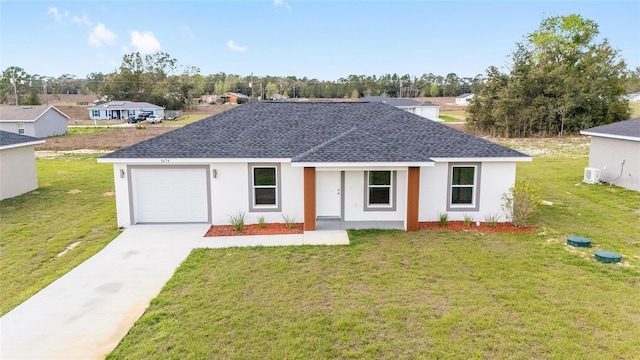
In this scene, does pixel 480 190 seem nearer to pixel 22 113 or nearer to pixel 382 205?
pixel 382 205

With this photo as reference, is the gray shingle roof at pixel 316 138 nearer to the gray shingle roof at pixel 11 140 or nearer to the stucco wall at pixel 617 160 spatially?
the gray shingle roof at pixel 11 140

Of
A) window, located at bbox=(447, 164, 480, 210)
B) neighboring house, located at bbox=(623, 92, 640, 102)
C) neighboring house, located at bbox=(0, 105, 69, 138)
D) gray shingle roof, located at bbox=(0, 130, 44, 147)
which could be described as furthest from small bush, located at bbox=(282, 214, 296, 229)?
neighboring house, located at bbox=(623, 92, 640, 102)

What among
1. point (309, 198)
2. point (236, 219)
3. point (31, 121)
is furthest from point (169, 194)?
point (31, 121)

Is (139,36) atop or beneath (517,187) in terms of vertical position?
atop

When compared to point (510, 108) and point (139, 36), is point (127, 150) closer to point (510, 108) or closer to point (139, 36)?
point (510, 108)

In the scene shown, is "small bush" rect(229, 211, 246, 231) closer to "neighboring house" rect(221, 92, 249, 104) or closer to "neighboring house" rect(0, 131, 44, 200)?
"neighboring house" rect(0, 131, 44, 200)

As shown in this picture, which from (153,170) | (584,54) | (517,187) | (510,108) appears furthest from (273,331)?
(584,54)
